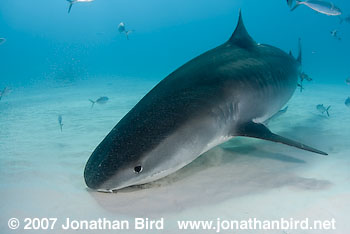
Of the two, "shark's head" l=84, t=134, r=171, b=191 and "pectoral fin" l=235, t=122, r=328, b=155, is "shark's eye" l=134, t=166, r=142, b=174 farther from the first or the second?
"pectoral fin" l=235, t=122, r=328, b=155

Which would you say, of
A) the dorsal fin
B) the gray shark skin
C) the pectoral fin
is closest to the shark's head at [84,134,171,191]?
the gray shark skin

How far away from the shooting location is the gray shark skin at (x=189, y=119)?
261cm

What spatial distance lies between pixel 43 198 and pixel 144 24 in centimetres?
16290

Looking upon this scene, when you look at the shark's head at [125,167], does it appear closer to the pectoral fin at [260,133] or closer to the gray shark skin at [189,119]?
the gray shark skin at [189,119]

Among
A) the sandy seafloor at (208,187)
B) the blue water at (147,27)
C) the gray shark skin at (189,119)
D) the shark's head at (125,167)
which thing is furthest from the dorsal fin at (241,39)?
the blue water at (147,27)

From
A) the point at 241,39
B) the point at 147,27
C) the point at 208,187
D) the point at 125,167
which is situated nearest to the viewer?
the point at 125,167

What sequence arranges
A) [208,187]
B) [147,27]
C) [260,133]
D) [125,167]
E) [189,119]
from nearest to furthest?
[125,167] < [189,119] < [208,187] < [260,133] < [147,27]

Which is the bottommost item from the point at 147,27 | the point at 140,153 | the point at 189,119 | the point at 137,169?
the point at 137,169

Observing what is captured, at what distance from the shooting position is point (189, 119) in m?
2.94

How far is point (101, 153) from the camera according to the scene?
2.77m

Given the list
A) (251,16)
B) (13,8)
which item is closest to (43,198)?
(13,8)

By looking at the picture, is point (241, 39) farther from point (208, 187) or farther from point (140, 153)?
point (140, 153)

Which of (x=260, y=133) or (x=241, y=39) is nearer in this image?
(x=260, y=133)

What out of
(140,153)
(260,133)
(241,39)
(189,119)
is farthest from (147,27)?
(140,153)
